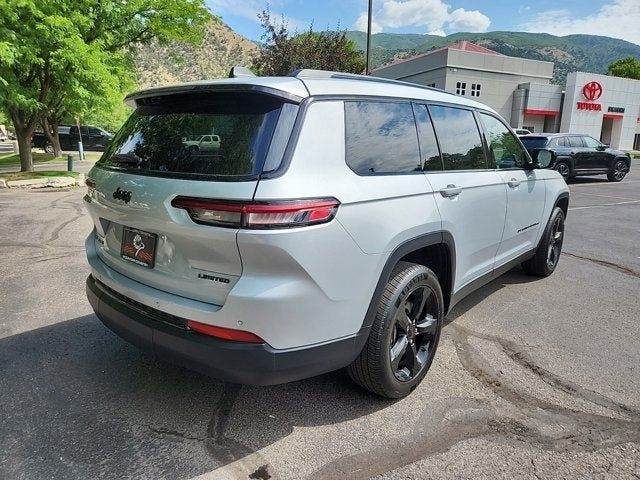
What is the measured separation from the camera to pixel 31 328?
3885 millimetres

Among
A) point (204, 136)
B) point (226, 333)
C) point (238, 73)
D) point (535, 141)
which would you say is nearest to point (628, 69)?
point (535, 141)

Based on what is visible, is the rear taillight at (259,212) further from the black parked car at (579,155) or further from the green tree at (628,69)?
the green tree at (628,69)

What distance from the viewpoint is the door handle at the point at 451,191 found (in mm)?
3084

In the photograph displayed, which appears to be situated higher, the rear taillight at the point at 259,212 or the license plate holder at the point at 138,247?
the rear taillight at the point at 259,212

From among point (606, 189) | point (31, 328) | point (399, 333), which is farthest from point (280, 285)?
point (606, 189)

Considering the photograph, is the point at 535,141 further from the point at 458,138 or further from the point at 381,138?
the point at 381,138

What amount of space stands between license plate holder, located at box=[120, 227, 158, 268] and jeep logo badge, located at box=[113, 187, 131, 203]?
0.55 ft

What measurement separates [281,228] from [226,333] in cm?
58

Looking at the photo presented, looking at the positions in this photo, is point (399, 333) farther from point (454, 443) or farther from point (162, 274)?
point (162, 274)

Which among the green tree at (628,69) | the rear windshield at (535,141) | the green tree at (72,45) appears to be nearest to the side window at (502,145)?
the green tree at (72,45)

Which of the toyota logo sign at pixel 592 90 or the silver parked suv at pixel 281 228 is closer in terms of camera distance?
Answer: the silver parked suv at pixel 281 228

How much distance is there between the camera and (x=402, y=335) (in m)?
2.90

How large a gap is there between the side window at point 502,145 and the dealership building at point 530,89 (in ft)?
130

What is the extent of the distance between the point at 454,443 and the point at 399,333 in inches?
26.6
